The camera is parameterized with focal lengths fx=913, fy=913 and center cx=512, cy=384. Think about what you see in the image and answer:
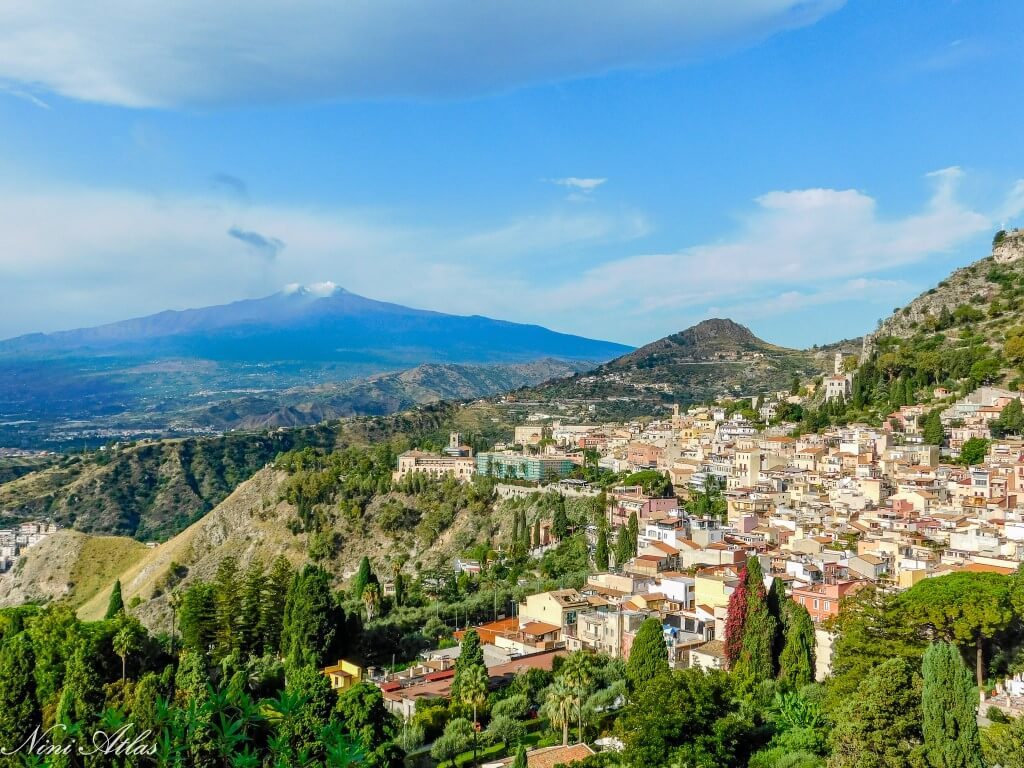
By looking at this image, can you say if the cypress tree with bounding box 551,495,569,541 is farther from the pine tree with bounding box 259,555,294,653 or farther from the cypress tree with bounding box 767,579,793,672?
the cypress tree with bounding box 767,579,793,672

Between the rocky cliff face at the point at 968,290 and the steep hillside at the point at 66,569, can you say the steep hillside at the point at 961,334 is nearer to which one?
the rocky cliff face at the point at 968,290

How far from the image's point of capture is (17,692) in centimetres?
2014

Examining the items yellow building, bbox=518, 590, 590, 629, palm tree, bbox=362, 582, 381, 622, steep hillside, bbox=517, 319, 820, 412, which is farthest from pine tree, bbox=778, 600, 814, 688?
steep hillside, bbox=517, 319, 820, 412

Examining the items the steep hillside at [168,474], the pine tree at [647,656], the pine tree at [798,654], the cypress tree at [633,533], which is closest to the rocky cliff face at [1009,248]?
the steep hillside at [168,474]

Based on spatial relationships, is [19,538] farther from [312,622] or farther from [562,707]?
[562,707]

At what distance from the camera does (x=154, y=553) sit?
55.6 meters

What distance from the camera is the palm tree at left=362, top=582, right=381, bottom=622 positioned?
3331 centimetres

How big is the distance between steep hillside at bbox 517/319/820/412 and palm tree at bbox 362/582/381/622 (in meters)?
62.6

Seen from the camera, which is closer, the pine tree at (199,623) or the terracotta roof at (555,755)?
the terracotta roof at (555,755)

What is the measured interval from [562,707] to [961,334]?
49661mm

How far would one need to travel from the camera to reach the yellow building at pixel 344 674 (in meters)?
24.8

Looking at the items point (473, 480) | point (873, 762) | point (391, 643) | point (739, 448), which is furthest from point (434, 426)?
point (873, 762)

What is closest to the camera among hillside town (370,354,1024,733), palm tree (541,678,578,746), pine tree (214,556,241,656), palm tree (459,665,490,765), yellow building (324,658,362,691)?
palm tree (541,678,578,746)

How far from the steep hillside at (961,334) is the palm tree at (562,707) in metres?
38.7
